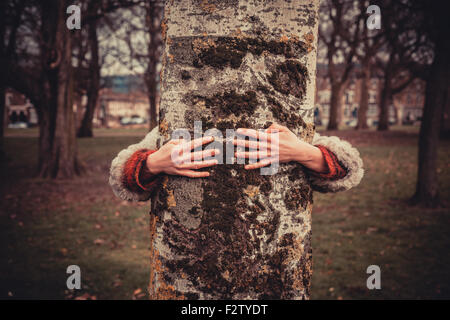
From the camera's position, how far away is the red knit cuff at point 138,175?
5.76ft

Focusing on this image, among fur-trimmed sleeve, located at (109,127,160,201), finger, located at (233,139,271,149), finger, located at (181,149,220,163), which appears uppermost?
finger, located at (233,139,271,149)

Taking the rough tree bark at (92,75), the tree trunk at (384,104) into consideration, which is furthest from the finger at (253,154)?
the tree trunk at (384,104)

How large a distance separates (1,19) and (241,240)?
13857mm

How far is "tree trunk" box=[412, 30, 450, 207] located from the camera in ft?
24.9

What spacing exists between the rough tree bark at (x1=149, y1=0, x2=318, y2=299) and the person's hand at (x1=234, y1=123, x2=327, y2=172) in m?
0.04

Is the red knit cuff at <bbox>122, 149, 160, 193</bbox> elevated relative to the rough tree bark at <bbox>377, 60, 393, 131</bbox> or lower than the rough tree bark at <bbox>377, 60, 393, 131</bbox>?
lower

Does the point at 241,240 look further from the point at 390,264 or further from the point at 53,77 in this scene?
the point at 53,77

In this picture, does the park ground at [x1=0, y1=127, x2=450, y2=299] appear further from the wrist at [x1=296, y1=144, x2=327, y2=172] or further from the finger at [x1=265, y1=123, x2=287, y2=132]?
the finger at [x1=265, y1=123, x2=287, y2=132]

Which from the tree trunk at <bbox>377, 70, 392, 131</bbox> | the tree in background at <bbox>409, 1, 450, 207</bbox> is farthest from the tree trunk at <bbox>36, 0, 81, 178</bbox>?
the tree trunk at <bbox>377, 70, 392, 131</bbox>

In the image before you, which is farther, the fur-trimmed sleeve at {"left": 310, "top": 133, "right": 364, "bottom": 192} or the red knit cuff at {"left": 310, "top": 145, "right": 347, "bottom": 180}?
the fur-trimmed sleeve at {"left": 310, "top": 133, "right": 364, "bottom": 192}

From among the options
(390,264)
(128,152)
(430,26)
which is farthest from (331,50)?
(128,152)

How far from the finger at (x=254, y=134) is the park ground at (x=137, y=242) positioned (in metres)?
3.81

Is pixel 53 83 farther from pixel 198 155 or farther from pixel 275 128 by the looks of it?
pixel 275 128

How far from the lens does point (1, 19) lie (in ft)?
38.4
